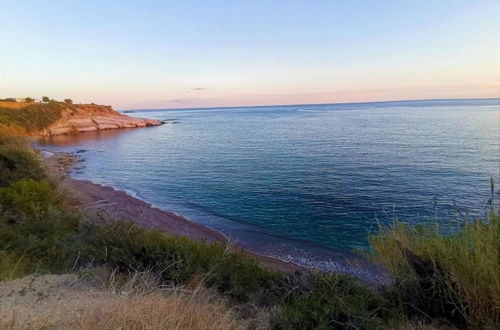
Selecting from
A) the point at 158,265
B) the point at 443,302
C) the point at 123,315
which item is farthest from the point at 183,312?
the point at 443,302

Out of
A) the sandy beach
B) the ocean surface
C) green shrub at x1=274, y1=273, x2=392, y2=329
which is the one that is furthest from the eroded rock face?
green shrub at x1=274, y1=273, x2=392, y2=329

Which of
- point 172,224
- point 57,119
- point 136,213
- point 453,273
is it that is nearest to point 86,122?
point 57,119

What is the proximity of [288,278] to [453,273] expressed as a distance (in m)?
2.85

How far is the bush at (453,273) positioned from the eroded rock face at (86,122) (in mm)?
77877

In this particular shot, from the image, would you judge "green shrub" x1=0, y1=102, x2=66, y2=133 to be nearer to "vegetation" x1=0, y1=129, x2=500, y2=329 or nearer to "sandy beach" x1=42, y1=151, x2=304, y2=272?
"sandy beach" x1=42, y1=151, x2=304, y2=272

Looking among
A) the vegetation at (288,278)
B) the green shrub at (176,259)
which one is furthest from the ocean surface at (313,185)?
the green shrub at (176,259)

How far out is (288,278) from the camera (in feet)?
21.5

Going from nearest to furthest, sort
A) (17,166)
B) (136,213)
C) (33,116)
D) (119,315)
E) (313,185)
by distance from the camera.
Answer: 1. (119,315)
2. (17,166)
3. (136,213)
4. (313,185)
5. (33,116)

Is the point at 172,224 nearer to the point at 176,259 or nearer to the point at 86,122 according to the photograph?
the point at 176,259

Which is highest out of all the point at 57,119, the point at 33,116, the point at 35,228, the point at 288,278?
the point at 33,116

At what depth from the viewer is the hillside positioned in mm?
66438

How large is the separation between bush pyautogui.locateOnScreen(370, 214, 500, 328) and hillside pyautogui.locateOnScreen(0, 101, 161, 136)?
63.6 meters

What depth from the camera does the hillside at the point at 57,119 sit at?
66.4 meters

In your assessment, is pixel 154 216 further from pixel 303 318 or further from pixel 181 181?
pixel 303 318
